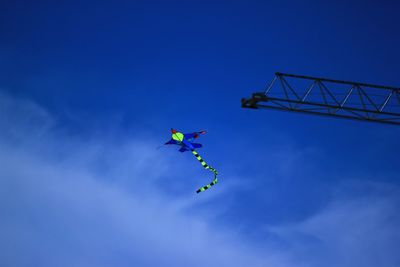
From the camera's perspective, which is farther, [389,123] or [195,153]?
[195,153]

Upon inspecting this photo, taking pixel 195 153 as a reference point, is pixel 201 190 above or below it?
below

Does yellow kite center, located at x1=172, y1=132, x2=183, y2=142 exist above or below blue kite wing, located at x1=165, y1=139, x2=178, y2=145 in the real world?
above

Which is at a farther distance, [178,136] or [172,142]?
[172,142]

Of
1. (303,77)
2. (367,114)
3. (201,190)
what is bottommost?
(201,190)

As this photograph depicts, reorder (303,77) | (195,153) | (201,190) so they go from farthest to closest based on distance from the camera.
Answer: (195,153), (201,190), (303,77)

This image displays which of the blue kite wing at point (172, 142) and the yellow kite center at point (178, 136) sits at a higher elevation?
the yellow kite center at point (178, 136)

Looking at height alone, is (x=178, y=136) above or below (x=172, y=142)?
above

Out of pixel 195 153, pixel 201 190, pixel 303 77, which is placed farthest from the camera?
pixel 195 153

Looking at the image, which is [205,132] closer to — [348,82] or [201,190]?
[201,190]

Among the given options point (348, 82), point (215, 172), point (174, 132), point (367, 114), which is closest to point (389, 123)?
point (367, 114)

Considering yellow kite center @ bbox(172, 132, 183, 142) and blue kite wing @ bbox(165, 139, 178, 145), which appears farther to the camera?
blue kite wing @ bbox(165, 139, 178, 145)

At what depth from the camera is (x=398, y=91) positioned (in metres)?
40.1

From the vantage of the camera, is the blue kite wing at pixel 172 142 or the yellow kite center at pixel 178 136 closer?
the yellow kite center at pixel 178 136

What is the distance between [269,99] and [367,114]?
9.14m
